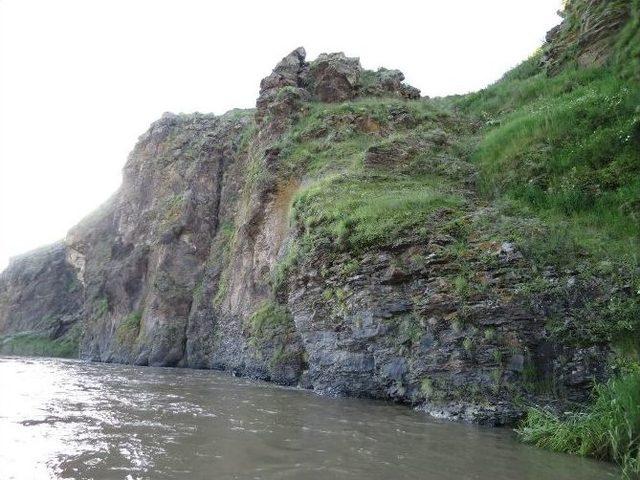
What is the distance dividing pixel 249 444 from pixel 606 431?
4.42 metres

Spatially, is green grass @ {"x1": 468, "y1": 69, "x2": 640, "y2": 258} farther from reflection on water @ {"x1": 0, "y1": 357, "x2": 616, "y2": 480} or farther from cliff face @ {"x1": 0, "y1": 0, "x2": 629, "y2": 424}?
reflection on water @ {"x1": 0, "y1": 357, "x2": 616, "y2": 480}

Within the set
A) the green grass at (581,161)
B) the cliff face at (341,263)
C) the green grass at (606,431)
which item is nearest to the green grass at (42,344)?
the cliff face at (341,263)

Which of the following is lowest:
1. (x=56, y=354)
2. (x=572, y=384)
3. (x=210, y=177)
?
(x=56, y=354)

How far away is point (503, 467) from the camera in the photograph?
5371 mm

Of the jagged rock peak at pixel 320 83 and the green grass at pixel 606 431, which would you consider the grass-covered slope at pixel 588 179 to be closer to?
the green grass at pixel 606 431

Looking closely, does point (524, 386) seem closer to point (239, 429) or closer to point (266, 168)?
point (239, 429)

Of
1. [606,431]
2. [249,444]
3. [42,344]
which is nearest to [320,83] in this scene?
[249,444]

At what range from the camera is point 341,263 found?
12.0 meters

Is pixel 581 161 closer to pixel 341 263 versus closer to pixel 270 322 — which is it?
pixel 341 263

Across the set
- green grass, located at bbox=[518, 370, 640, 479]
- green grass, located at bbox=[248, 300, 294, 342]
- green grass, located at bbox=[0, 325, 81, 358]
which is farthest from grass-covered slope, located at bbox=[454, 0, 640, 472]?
green grass, located at bbox=[0, 325, 81, 358]

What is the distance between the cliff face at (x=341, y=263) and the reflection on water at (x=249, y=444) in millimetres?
1545

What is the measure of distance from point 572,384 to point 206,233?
2418cm

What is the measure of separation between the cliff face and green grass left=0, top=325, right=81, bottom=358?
7019 mm

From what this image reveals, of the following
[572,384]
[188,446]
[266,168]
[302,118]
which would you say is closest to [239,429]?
[188,446]
